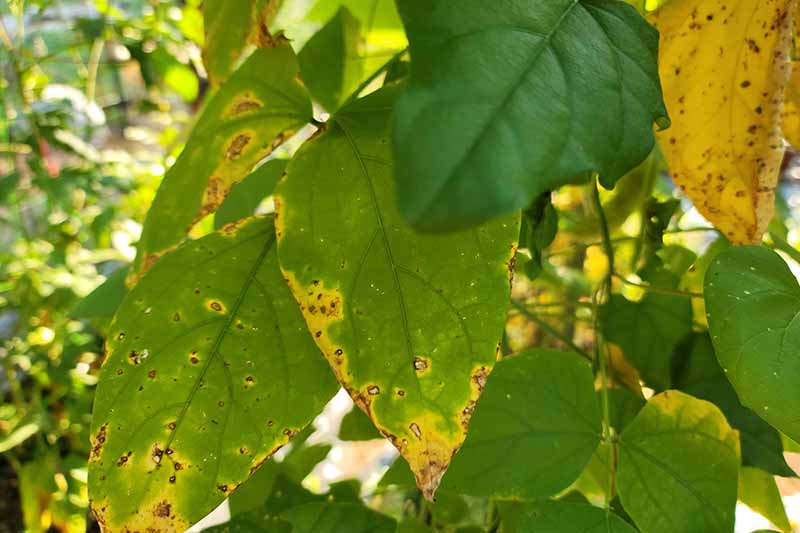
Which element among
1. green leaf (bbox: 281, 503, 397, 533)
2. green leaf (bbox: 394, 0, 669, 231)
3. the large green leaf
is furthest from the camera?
green leaf (bbox: 281, 503, 397, 533)

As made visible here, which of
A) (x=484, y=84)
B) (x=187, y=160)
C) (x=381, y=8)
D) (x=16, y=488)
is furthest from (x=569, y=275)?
(x=16, y=488)

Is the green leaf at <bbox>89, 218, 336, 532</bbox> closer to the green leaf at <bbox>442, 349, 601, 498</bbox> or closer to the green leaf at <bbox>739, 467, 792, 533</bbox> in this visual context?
the green leaf at <bbox>442, 349, 601, 498</bbox>

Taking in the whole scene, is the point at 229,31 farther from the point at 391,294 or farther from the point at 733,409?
the point at 733,409

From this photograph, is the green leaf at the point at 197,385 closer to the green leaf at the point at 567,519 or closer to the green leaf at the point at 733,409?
the green leaf at the point at 567,519

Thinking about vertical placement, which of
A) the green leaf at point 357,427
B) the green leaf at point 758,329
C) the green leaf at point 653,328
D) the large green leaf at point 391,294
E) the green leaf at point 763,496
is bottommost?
the green leaf at point 763,496

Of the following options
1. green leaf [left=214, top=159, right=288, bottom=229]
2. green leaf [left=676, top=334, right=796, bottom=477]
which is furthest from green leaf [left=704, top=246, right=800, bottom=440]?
green leaf [left=214, top=159, right=288, bottom=229]

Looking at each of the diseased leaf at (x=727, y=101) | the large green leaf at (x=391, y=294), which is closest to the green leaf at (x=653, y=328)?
the diseased leaf at (x=727, y=101)
